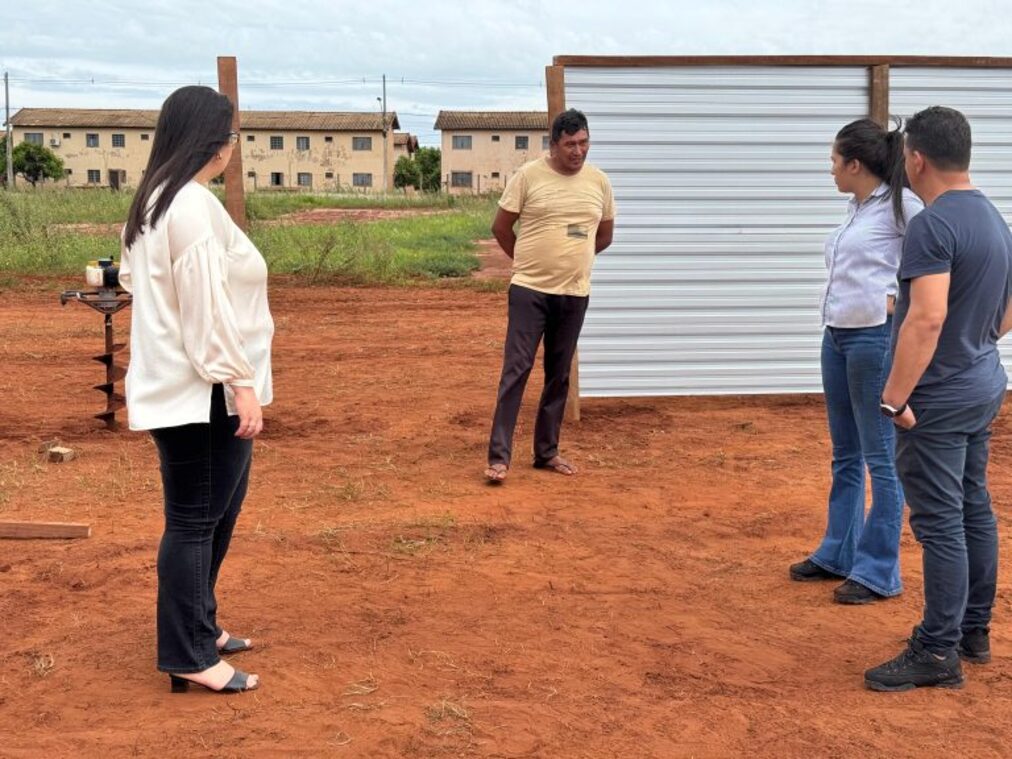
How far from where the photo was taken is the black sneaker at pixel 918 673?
373 cm

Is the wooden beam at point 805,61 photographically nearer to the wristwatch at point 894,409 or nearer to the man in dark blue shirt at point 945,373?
the man in dark blue shirt at point 945,373

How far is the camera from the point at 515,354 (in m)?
6.47

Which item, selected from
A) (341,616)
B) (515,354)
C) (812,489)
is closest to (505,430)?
(515,354)

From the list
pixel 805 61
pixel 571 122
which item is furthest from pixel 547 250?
pixel 805 61

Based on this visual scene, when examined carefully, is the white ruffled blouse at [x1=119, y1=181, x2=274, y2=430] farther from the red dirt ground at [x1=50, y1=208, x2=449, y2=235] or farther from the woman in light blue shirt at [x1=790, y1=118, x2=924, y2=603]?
the red dirt ground at [x1=50, y1=208, x2=449, y2=235]

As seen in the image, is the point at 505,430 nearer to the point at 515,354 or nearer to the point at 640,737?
the point at 515,354

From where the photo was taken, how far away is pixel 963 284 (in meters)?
3.53

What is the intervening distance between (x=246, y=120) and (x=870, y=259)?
8606 centimetres

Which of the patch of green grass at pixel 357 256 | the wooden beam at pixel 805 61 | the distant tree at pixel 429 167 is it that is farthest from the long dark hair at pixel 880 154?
the distant tree at pixel 429 167

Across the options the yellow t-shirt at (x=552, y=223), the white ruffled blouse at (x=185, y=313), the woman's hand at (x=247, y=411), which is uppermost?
the yellow t-shirt at (x=552, y=223)

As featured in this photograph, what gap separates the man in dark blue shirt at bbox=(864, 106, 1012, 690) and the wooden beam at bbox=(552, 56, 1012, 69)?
439 cm

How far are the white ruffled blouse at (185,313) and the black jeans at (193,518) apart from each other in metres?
0.09

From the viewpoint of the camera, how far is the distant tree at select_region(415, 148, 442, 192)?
270ft

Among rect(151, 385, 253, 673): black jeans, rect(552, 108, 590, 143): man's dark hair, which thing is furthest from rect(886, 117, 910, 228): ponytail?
rect(151, 385, 253, 673): black jeans
